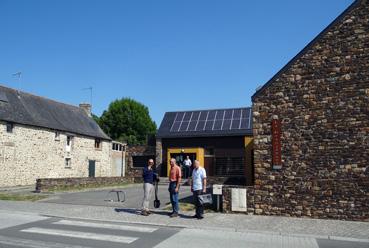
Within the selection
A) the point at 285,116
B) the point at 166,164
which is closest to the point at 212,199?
the point at 285,116

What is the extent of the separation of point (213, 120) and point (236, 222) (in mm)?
21919

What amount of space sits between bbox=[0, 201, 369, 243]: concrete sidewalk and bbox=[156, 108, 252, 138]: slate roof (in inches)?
722

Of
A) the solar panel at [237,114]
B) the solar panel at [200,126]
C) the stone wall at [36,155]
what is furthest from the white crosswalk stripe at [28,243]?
the solar panel at [237,114]

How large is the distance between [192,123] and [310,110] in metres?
21.1

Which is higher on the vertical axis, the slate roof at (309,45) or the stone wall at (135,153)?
the slate roof at (309,45)

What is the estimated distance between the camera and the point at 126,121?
60344mm

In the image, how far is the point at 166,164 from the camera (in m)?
33.4

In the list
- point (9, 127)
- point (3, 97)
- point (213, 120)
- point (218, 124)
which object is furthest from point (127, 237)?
point (3, 97)

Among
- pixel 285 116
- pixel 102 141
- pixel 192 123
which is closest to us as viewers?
pixel 285 116

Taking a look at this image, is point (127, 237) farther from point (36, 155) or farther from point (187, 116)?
point (187, 116)

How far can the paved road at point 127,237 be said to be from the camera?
8.58 metres

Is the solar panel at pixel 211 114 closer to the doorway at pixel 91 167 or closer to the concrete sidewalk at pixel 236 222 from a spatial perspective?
the doorway at pixel 91 167

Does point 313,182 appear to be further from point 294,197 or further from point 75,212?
point 75,212

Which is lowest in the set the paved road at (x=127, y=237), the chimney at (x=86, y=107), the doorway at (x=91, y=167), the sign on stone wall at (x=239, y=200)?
the paved road at (x=127, y=237)
